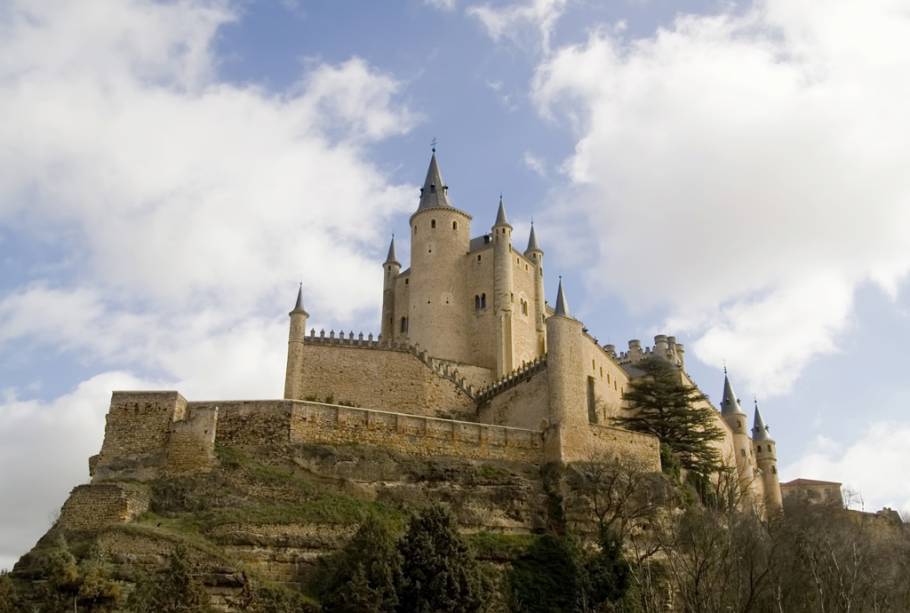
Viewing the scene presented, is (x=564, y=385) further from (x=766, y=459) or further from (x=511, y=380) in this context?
(x=766, y=459)

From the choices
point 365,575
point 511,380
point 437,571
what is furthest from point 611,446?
point 365,575

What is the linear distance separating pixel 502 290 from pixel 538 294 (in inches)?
156

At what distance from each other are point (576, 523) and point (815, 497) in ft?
174

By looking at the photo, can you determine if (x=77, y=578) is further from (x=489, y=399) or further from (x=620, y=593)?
(x=489, y=399)

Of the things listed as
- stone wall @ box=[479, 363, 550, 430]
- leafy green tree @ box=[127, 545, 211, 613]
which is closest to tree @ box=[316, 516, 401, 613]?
leafy green tree @ box=[127, 545, 211, 613]

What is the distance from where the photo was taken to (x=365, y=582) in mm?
32656

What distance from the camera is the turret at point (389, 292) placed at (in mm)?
66188

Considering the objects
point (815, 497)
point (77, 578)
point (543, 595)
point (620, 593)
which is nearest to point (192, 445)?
point (77, 578)

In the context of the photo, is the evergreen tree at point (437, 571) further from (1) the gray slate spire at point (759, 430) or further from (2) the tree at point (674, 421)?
(1) the gray slate spire at point (759, 430)

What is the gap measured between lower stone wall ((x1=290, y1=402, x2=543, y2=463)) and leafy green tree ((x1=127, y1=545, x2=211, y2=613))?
33.2ft

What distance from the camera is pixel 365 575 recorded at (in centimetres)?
3291

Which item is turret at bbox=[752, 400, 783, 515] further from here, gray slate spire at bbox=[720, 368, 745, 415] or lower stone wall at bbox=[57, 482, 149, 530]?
lower stone wall at bbox=[57, 482, 149, 530]

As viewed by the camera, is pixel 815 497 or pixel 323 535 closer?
pixel 323 535

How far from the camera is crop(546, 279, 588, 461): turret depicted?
44719 millimetres
